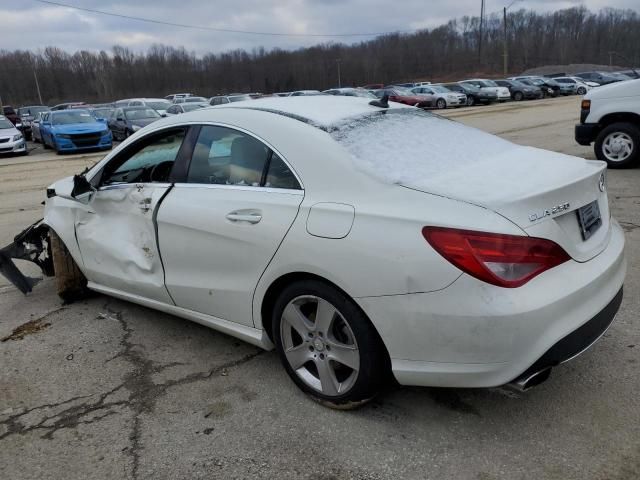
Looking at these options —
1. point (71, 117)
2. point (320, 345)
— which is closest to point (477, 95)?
point (71, 117)

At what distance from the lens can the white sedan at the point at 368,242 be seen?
2322mm

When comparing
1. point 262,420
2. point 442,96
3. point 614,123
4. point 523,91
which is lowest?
point 523,91

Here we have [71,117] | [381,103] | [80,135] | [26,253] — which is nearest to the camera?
[381,103]

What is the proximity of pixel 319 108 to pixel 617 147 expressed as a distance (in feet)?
23.3

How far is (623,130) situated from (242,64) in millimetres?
111254

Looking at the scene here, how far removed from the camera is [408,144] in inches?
121

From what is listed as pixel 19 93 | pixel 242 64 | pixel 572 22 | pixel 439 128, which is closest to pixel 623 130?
pixel 439 128

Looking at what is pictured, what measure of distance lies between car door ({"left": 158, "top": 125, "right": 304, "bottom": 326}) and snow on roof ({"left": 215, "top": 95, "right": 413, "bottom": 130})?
0.93 feet

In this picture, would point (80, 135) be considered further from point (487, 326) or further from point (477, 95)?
point (477, 95)

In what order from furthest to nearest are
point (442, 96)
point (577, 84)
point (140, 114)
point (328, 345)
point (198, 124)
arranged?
point (577, 84) → point (442, 96) → point (140, 114) → point (198, 124) → point (328, 345)

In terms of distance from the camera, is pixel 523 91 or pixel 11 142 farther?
pixel 523 91

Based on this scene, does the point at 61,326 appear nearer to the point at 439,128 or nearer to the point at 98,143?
the point at 439,128

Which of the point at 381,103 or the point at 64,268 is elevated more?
the point at 381,103

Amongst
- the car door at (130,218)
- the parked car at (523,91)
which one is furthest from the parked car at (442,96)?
the car door at (130,218)
